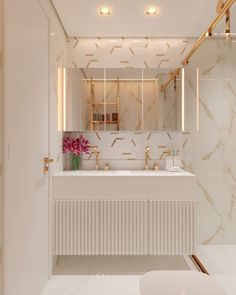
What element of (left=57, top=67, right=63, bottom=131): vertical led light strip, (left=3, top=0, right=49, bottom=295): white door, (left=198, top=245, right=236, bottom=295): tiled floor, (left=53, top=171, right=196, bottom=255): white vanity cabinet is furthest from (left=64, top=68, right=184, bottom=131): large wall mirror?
(left=198, top=245, right=236, bottom=295): tiled floor

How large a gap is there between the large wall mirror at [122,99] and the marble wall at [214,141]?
→ 309 mm

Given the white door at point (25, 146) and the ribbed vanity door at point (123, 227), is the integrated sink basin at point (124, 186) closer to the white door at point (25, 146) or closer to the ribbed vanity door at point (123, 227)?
the ribbed vanity door at point (123, 227)

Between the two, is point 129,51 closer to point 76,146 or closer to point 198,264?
point 76,146

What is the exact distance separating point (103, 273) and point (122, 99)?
5.77ft

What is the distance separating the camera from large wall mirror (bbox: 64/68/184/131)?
340 centimetres

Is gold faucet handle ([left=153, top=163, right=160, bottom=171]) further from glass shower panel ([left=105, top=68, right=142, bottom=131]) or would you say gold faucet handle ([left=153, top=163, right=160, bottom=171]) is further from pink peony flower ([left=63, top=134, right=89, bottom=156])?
pink peony flower ([left=63, top=134, right=89, bottom=156])

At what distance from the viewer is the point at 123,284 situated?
2656 mm

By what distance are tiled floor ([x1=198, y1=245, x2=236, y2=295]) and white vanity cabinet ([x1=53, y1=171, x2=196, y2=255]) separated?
0.64ft

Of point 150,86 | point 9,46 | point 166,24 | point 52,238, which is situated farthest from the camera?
point 150,86

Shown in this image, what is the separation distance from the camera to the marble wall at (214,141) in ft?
8.20

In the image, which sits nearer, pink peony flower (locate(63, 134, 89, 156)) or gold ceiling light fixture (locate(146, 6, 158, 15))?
gold ceiling light fixture (locate(146, 6, 158, 15))

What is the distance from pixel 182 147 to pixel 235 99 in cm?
116

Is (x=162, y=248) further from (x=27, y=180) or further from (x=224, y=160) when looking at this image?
(x=27, y=180)

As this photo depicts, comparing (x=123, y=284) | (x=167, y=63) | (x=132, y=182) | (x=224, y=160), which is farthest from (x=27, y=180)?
(x=167, y=63)
